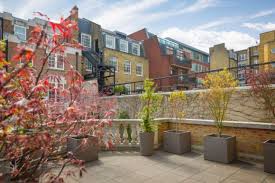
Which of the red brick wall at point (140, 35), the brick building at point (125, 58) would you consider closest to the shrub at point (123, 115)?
the brick building at point (125, 58)

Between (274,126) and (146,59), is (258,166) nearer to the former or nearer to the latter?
(274,126)

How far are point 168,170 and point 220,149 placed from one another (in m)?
1.69

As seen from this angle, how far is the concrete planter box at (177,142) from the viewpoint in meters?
6.48

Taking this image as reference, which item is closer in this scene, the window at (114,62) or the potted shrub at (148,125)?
the potted shrub at (148,125)

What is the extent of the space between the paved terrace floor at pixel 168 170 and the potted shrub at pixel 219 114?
25 centimetres

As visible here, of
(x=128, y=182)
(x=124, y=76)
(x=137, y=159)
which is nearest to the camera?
(x=128, y=182)

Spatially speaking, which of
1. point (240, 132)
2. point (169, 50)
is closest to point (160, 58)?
point (169, 50)

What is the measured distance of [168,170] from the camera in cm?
500

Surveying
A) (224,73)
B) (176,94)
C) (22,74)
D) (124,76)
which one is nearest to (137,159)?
(176,94)

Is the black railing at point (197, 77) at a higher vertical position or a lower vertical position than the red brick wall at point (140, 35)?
lower

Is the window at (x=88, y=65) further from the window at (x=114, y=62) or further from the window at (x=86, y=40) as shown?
the window at (x=114, y=62)

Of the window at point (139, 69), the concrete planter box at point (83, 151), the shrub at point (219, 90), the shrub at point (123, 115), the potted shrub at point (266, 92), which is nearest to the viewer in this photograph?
the potted shrub at point (266, 92)

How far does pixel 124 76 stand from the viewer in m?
25.7

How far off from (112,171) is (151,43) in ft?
85.3
